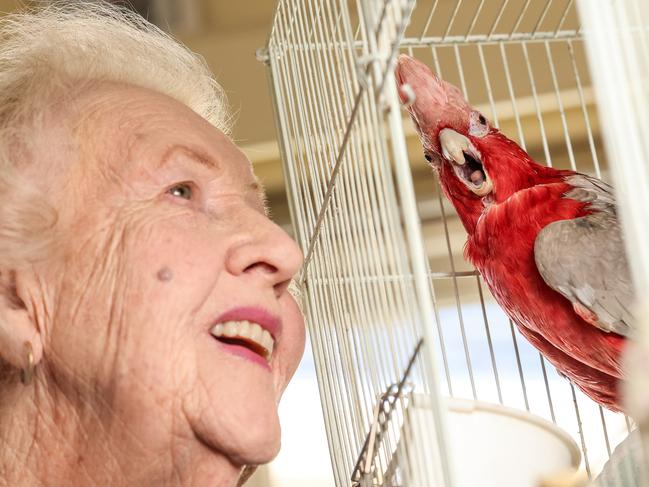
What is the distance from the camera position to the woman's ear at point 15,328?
651 millimetres

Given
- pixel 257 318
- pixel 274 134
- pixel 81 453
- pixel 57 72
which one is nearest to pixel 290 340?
pixel 257 318

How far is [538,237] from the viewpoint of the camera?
731mm

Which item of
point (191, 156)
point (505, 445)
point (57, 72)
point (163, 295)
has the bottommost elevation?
point (505, 445)

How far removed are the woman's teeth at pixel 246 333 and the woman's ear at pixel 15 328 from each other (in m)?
0.13

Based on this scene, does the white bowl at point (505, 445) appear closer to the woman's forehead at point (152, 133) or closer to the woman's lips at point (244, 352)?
the woman's lips at point (244, 352)

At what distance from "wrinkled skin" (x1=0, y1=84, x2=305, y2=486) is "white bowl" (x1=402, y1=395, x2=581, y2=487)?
0.13 m

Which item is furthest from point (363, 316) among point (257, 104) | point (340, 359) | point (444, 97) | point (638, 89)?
point (257, 104)

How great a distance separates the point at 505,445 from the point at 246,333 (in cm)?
19

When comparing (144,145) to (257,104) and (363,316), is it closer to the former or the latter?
(363,316)

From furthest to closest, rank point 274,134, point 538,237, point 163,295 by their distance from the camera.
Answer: point 274,134 → point 538,237 → point 163,295

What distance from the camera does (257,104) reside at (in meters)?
1.98

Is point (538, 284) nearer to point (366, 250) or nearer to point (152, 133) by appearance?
point (366, 250)

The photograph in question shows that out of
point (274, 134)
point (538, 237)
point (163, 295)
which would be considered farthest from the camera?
point (274, 134)

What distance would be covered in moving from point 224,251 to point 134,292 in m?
0.07
